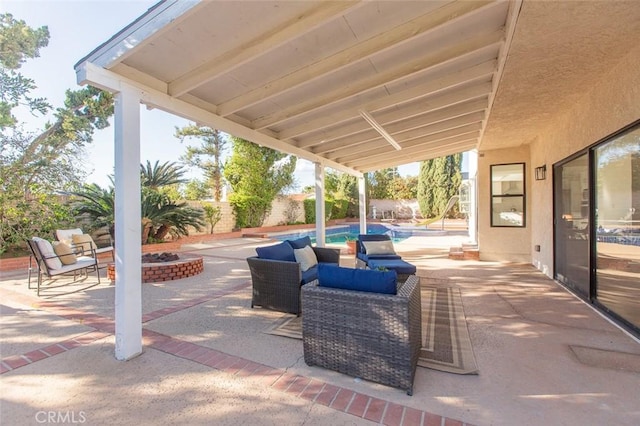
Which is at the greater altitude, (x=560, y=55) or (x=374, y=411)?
(x=560, y=55)

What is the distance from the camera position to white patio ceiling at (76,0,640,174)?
262cm

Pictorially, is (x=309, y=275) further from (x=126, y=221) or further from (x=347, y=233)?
(x=347, y=233)

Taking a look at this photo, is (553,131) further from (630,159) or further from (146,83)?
(146,83)

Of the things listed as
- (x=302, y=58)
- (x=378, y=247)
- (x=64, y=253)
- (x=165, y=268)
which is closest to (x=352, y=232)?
(x=378, y=247)

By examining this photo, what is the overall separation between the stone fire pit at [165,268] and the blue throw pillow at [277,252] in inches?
108

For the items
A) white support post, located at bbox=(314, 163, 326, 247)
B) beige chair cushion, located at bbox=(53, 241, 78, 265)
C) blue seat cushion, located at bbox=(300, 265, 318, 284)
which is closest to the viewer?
blue seat cushion, located at bbox=(300, 265, 318, 284)

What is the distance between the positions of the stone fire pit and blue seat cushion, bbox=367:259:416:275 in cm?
387

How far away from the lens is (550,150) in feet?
20.3

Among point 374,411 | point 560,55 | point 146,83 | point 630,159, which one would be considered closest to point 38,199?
point 146,83

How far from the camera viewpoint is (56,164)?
877 centimetres

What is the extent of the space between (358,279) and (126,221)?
2365 mm

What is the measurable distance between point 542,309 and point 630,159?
2.25m

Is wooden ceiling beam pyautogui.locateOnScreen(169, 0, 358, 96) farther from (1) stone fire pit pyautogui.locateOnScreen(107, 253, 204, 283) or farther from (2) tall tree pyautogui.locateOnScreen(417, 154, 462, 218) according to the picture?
(2) tall tree pyautogui.locateOnScreen(417, 154, 462, 218)

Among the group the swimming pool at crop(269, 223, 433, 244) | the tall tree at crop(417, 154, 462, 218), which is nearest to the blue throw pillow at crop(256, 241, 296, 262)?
the swimming pool at crop(269, 223, 433, 244)
